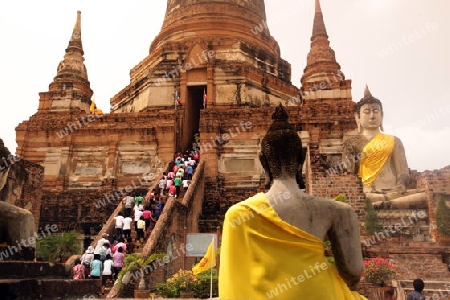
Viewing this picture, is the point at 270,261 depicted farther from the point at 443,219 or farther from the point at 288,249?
the point at 443,219

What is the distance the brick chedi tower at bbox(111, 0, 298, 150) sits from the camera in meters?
23.2

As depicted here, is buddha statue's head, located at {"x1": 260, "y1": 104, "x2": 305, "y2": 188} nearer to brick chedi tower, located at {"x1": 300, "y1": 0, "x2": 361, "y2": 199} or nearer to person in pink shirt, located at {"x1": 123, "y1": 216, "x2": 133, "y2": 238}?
brick chedi tower, located at {"x1": 300, "y1": 0, "x2": 361, "y2": 199}

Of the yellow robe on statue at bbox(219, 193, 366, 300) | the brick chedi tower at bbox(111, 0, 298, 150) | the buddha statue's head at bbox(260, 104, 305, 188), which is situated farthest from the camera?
the brick chedi tower at bbox(111, 0, 298, 150)

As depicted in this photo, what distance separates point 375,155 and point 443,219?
390cm

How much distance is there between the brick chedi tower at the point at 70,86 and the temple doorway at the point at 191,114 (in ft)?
16.9

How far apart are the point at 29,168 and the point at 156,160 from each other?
18.5 feet

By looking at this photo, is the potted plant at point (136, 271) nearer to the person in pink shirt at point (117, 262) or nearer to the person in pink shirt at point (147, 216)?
the person in pink shirt at point (117, 262)

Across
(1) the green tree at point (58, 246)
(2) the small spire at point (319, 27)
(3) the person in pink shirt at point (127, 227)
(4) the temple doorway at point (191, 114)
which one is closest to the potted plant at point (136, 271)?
(3) the person in pink shirt at point (127, 227)

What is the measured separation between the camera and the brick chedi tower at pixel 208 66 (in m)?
23.2

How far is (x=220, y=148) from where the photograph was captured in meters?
19.2

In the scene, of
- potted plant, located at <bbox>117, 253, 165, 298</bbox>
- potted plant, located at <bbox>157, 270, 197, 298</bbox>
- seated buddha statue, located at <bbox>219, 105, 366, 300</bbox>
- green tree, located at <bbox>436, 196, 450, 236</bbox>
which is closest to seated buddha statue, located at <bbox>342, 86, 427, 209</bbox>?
green tree, located at <bbox>436, 196, 450, 236</bbox>

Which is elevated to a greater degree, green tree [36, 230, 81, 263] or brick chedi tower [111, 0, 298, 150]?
brick chedi tower [111, 0, 298, 150]

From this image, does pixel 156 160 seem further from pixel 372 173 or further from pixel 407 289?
pixel 407 289

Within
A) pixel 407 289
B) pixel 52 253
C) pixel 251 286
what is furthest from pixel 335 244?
pixel 52 253
